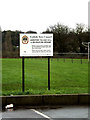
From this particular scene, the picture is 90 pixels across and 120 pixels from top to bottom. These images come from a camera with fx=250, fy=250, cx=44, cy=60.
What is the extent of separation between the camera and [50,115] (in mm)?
6477

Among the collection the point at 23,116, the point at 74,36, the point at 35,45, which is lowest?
the point at 23,116

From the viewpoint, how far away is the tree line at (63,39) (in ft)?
184

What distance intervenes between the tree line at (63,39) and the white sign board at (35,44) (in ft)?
149

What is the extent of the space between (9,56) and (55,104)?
45379 millimetres

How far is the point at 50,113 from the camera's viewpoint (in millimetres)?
6684

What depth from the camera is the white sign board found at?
372 inches

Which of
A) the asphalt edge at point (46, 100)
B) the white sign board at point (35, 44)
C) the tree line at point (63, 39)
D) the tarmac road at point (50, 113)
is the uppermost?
the tree line at point (63, 39)

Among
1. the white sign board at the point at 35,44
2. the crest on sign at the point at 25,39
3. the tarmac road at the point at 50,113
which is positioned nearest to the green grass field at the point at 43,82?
the white sign board at the point at 35,44

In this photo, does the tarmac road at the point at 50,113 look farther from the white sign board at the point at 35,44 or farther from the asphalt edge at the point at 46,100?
the white sign board at the point at 35,44

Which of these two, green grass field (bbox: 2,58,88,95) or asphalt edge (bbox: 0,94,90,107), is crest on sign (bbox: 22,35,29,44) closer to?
green grass field (bbox: 2,58,88,95)

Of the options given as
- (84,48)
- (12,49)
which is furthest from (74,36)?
(12,49)

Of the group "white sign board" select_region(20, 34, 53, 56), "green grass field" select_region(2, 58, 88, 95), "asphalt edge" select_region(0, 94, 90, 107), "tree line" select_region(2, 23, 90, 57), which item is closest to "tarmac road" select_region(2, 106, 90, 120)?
"asphalt edge" select_region(0, 94, 90, 107)

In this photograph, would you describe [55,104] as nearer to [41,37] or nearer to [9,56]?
[41,37]

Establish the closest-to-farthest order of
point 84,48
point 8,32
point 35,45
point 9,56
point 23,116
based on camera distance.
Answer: point 23,116 < point 35,45 < point 9,56 < point 8,32 < point 84,48
